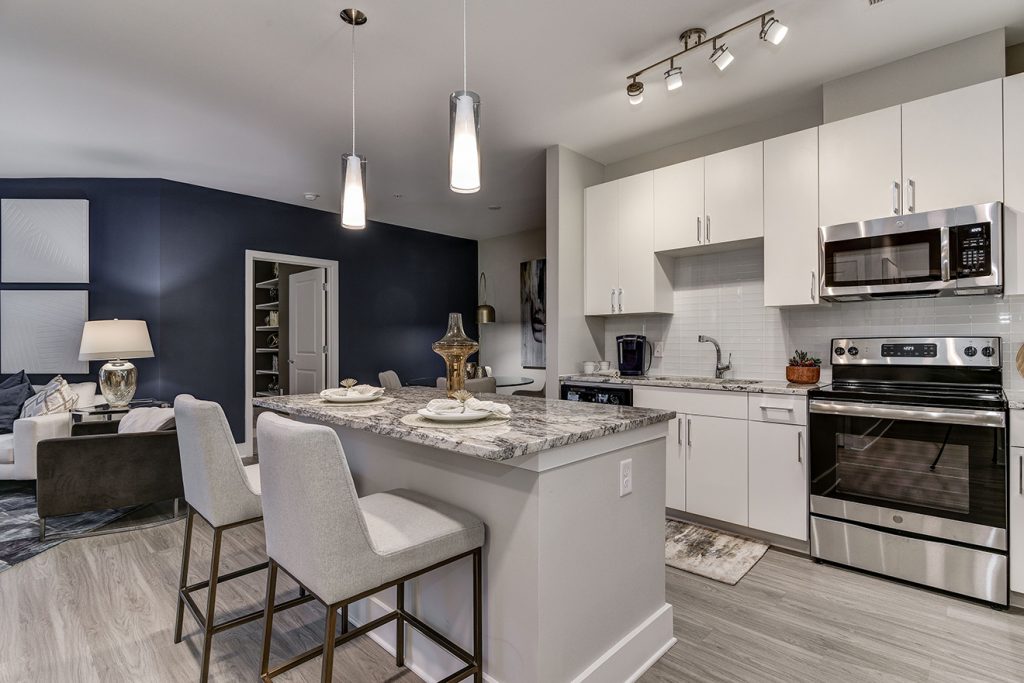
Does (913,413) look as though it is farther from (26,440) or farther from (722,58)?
(26,440)

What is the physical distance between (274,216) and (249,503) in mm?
4218

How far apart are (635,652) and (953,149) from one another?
2.70 m

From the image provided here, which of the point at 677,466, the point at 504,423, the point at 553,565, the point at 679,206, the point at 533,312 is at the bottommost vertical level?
the point at 677,466

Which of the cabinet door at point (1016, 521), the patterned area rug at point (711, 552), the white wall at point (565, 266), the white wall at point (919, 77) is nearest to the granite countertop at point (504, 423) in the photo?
the patterned area rug at point (711, 552)

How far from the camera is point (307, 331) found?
611 centimetres

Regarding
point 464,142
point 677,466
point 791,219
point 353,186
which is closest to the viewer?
point 464,142

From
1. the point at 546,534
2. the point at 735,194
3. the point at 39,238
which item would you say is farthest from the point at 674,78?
the point at 39,238

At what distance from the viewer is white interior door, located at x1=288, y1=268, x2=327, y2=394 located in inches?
231

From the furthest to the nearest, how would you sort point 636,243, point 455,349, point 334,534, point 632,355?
point 632,355
point 636,243
point 455,349
point 334,534

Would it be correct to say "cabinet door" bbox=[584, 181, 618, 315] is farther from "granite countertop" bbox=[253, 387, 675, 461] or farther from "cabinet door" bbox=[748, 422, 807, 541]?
"granite countertop" bbox=[253, 387, 675, 461]

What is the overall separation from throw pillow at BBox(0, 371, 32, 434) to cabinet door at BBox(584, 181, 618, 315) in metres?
4.49

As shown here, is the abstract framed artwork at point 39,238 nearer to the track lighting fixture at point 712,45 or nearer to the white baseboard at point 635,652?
the track lighting fixture at point 712,45

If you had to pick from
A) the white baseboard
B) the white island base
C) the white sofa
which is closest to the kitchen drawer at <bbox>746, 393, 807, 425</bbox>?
the white island base

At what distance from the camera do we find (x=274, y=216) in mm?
5332
